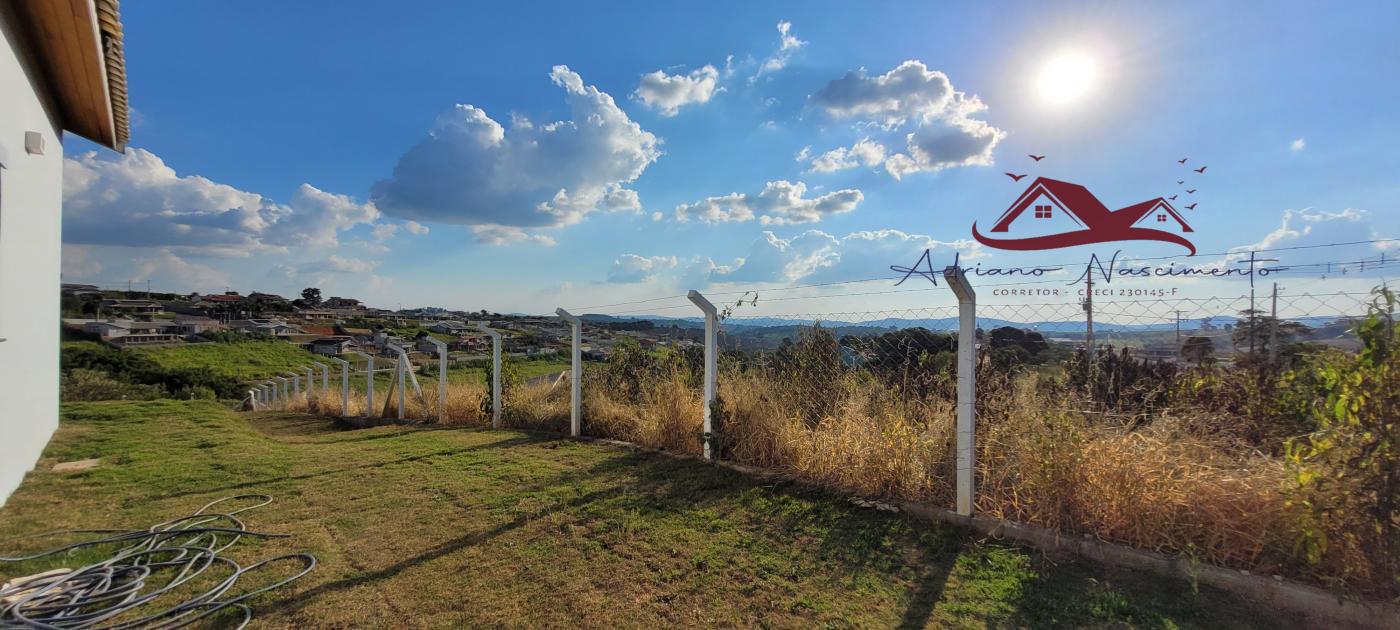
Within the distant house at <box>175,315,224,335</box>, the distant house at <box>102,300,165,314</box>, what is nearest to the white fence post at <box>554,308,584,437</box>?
the distant house at <box>102,300,165,314</box>

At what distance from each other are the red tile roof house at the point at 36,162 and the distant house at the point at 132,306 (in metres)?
14.2

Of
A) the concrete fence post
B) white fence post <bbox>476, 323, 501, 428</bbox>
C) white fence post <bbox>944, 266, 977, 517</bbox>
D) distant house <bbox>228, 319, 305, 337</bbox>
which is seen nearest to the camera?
white fence post <bbox>944, 266, 977, 517</bbox>

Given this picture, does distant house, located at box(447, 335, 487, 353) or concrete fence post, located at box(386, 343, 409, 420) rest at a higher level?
distant house, located at box(447, 335, 487, 353)

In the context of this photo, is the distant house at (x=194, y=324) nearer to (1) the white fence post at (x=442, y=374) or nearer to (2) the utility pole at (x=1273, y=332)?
(1) the white fence post at (x=442, y=374)

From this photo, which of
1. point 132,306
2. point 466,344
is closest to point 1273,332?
point 466,344

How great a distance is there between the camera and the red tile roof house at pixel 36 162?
4.42 metres

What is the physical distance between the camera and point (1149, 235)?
6.80 meters

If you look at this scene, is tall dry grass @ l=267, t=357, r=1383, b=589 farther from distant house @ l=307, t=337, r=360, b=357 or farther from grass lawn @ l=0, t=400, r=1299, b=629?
distant house @ l=307, t=337, r=360, b=357

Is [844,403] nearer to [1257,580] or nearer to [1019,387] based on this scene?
[1019,387]

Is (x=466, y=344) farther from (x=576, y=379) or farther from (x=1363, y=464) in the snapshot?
(x=1363, y=464)

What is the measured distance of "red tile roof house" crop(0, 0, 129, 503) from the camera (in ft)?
14.5

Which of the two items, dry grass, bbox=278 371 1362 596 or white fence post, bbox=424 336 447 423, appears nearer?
dry grass, bbox=278 371 1362 596

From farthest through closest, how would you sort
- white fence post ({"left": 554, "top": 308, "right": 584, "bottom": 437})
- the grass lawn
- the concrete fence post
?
the concrete fence post → white fence post ({"left": 554, "top": 308, "right": 584, "bottom": 437}) → the grass lawn

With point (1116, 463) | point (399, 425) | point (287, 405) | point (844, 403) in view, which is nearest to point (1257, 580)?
point (1116, 463)
